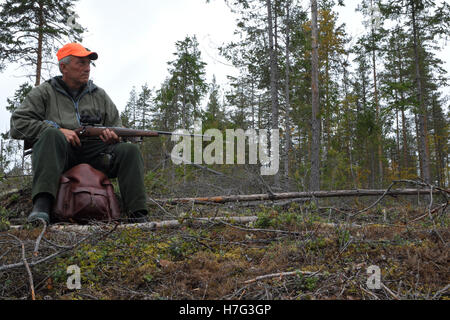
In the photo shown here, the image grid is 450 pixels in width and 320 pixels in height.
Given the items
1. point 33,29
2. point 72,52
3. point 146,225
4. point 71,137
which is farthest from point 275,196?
point 33,29

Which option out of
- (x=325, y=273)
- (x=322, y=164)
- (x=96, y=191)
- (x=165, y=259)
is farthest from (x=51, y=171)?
(x=322, y=164)

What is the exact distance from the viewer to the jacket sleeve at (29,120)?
3.72 meters

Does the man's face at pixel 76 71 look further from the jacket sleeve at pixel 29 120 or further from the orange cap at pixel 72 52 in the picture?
the jacket sleeve at pixel 29 120

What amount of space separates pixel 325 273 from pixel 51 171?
9.64 ft

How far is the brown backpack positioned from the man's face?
1.18m

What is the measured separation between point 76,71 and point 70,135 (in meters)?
0.91

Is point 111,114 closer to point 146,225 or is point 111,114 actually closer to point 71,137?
point 71,137

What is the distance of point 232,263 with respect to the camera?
7.90 feet

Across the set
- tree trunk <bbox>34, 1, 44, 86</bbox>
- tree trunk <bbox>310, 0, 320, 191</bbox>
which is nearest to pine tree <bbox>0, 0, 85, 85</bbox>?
tree trunk <bbox>34, 1, 44, 86</bbox>

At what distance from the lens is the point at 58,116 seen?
4.04 m

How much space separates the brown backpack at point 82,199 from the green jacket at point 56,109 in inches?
25.5

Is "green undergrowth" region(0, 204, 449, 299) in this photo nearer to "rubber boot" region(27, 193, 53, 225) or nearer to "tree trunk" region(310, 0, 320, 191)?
"rubber boot" region(27, 193, 53, 225)

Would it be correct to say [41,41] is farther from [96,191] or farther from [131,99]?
[131,99]

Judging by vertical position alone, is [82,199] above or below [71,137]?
below
